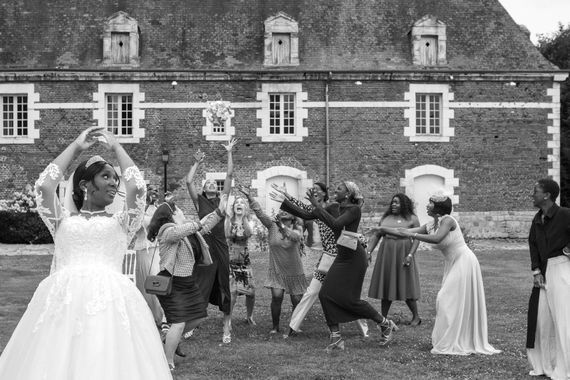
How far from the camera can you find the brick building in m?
23.2

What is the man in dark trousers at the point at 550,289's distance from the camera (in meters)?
6.86

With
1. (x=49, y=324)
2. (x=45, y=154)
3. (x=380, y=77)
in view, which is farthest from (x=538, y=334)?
(x=45, y=154)

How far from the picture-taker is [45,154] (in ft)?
76.1

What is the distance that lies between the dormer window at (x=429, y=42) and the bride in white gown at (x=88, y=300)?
2021 cm

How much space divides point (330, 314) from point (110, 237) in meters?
4.16

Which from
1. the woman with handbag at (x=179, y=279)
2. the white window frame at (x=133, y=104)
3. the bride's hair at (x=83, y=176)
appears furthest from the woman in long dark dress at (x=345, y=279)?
the white window frame at (x=133, y=104)

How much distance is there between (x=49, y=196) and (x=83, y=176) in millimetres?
248

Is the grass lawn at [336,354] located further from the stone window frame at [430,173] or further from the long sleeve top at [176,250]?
the stone window frame at [430,173]

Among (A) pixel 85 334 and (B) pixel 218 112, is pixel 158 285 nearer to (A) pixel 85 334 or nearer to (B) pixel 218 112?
(A) pixel 85 334

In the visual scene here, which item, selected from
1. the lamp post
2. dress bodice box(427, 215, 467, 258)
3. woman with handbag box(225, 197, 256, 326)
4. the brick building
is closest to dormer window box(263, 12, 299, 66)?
the brick building

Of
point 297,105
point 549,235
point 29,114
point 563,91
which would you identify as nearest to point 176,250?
point 549,235

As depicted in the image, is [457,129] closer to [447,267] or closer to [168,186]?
[168,186]

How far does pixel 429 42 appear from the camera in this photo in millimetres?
23891

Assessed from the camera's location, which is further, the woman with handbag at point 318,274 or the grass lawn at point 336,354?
the woman with handbag at point 318,274
